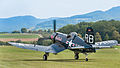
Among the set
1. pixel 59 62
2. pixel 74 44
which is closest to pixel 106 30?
pixel 74 44

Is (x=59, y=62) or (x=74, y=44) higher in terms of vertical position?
(x=74, y=44)

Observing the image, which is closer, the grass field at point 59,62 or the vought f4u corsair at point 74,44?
the grass field at point 59,62

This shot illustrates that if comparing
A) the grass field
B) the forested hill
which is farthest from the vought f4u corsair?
the forested hill

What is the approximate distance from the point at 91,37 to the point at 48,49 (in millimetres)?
5708

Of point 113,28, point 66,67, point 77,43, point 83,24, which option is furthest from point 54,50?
point 83,24

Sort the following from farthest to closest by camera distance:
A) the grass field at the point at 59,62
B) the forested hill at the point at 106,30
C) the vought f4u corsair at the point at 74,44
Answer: the forested hill at the point at 106,30, the vought f4u corsair at the point at 74,44, the grass field at the point at 59,62

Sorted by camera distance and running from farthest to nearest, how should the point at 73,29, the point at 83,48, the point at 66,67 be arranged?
the point at 73,29, the point at 83,48, the point at 66,67

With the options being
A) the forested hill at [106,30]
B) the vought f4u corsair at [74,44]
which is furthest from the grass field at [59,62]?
the forested hill at [106,30]

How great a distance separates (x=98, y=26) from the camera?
120562 millimetres

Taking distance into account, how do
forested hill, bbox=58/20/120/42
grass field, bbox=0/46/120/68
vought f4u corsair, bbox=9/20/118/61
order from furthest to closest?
forested hill, bbox=58/20/120/42, vought f4u corsair, bbox=9/20/118/61, grass field, bbox=0/46/120/68

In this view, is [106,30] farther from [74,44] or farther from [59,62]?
[59,62]

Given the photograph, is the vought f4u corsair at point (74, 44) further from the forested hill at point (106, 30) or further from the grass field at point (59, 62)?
the forested hill at point (106, 30)

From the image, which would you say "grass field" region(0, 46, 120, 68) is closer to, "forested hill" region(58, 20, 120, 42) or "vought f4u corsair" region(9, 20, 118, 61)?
"vought f4u corsair" region(9, 20, 118, 61)

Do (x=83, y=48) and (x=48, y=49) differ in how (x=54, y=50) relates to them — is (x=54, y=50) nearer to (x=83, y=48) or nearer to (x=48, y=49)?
(x=48, y=49)
